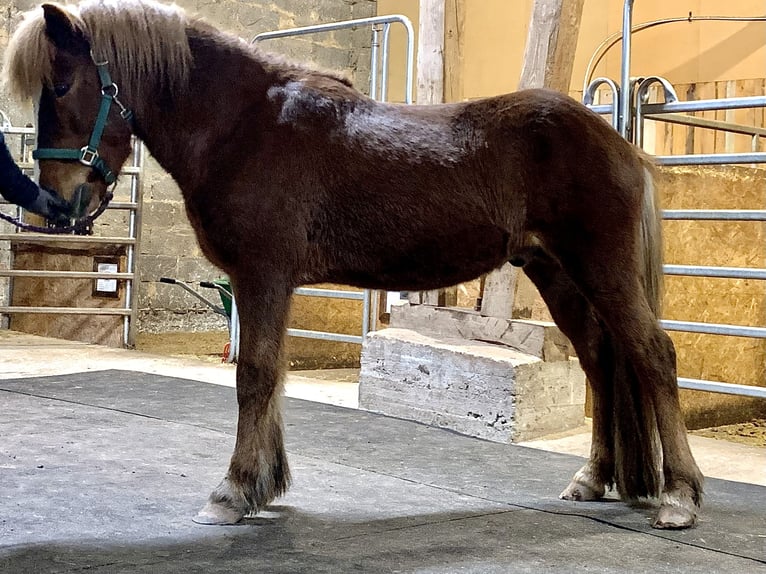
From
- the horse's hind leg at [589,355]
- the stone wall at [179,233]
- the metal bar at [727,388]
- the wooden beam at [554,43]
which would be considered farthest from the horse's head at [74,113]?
the stone wall at [179,233]

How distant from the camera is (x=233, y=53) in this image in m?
2.77

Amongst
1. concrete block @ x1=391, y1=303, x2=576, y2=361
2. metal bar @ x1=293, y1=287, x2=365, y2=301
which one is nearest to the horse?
concrete block @ x1=391, y1=303, x2=576, y2=361

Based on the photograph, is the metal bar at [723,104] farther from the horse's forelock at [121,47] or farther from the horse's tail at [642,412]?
the horse's forelock at [121,47]

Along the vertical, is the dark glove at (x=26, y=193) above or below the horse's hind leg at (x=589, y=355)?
above

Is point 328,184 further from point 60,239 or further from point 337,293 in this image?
point 60,239

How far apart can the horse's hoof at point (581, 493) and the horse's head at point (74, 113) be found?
171 cm

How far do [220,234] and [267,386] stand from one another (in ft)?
1.47

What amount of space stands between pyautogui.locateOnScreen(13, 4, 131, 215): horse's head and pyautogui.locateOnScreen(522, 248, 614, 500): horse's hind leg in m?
1.33

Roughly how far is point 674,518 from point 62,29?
2.18 meters

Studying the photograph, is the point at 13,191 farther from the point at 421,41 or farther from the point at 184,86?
the point at 421,41

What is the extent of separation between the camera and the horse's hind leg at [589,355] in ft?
9.62

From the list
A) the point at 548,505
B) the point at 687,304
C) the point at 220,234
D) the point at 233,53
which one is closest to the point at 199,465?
the point at 220,234

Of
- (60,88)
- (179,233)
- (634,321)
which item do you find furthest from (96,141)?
(179,233)

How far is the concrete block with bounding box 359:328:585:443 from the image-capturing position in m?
3.92
